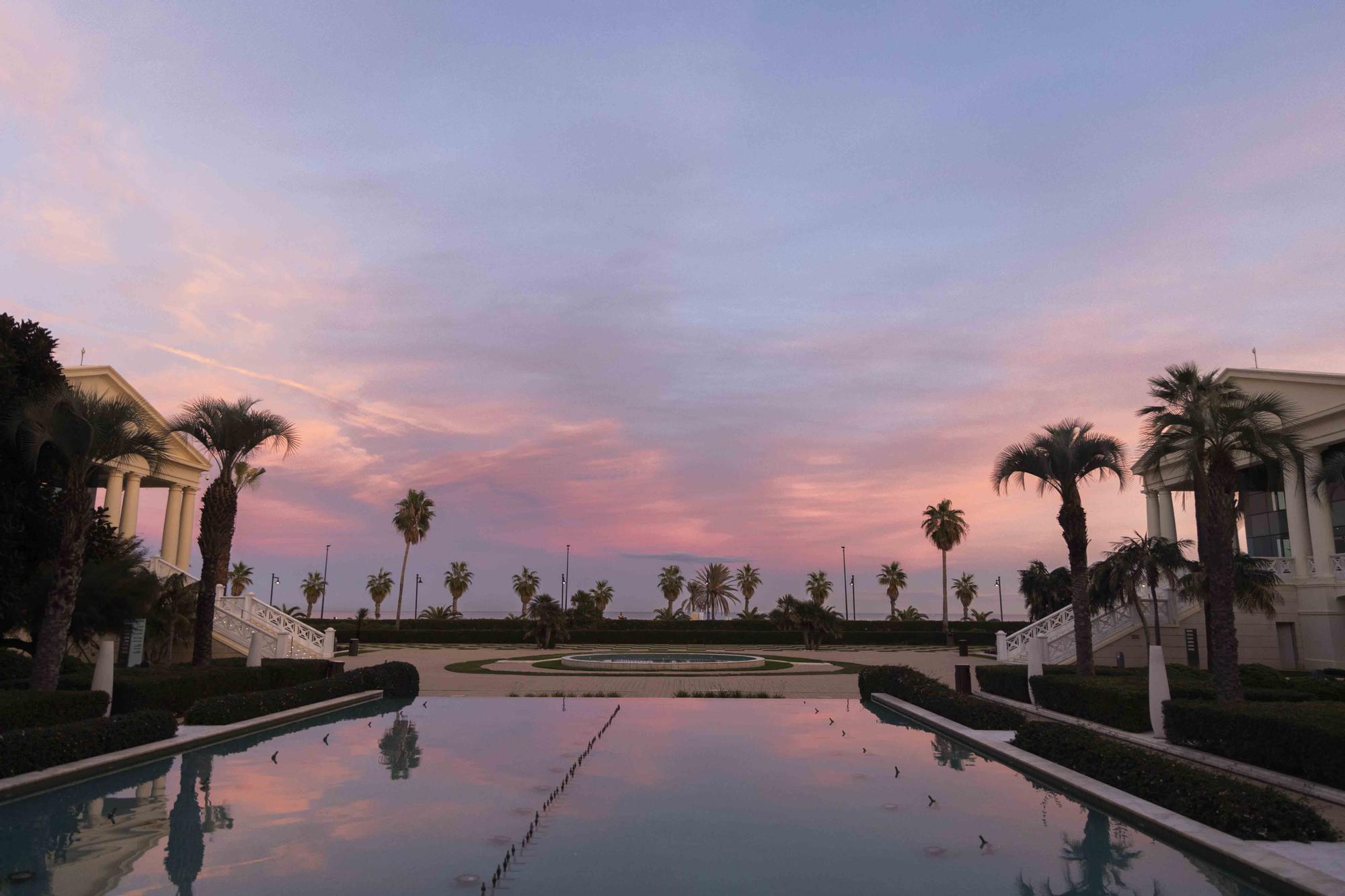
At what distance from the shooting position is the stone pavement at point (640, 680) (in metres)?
28.5

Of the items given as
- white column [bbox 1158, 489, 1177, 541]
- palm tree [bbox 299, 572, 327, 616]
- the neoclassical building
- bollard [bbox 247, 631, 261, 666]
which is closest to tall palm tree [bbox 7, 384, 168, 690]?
bollard [bbox 247, 631, 261, 666]

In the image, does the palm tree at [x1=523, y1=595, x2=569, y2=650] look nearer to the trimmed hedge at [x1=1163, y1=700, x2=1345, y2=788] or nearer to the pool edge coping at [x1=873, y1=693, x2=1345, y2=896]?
the pool edge coping at [x1=873, y1=693, x2=1345, y2=896]

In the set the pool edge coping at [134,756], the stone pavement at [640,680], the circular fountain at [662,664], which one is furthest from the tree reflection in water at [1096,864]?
the circular fountain at [662,664]

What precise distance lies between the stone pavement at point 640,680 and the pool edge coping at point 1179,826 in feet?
40.4

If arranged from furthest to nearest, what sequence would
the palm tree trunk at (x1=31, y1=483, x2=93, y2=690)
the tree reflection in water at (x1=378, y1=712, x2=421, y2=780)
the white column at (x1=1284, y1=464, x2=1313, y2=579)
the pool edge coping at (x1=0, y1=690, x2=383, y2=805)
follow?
the white column at (x1=1284, y1=464, x2=1313, y2=579) → the palm tree trunk at (x1=31, y1=483, x2=93, y2=690) → the tree reflection in water at (x1=378, y1=712, x2=421, y2=780) → the pool edge coping at (x1=0, y1=690, x2=383, y2=805)

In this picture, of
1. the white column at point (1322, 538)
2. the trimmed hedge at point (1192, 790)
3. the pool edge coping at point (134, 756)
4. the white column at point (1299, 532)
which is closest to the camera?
the trimmed hedge at point (1192, 790)

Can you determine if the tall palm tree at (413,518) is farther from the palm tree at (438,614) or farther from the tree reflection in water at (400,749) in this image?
the tree reflection in water at (400,749)

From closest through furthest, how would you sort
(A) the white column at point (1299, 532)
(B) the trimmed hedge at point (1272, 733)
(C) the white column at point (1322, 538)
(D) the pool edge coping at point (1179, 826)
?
(D) the pool edge coping at point (1179, 826), (B) the trimmed hedge at point (1272, 733), (C) the white column at point (1322, 538), (A) the white column at point (1299, 532)

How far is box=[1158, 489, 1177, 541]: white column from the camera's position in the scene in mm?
46250

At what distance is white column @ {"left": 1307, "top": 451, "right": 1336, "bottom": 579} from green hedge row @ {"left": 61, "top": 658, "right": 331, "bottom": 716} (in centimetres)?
4012

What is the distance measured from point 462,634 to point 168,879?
192 ft

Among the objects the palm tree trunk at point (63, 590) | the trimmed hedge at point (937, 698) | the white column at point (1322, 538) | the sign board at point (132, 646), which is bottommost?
the trimmed hedge at point (937, 698)

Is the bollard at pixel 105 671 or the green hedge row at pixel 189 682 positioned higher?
the bollard at pixel 105 671

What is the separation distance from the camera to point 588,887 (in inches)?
347
